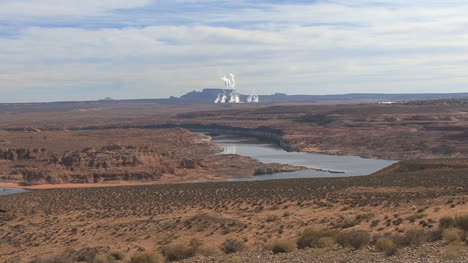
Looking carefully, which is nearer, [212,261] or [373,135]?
[212,261]

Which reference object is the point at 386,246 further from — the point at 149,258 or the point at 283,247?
the point at 149,258

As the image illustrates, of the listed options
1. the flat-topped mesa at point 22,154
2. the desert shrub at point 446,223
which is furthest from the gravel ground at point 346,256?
Answer: the flat-topped mesa at point 22,154

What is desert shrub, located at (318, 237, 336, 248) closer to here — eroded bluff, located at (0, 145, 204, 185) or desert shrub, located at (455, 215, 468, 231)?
desert shrub, located at (455, 215, 468, 231)

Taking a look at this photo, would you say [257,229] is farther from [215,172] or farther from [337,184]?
[215,172]

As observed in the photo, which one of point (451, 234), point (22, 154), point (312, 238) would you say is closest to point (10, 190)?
point (22, 154)

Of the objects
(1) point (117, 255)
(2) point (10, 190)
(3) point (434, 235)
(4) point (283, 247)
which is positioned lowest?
(2) point (10, 190)

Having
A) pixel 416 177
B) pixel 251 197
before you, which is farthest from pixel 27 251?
pixel 416 177

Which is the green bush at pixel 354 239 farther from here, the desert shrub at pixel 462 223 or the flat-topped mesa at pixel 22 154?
the flat-topped mesa at pixel 22 154
